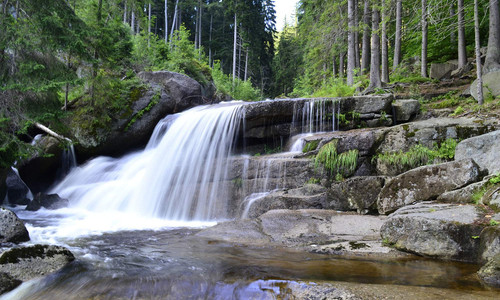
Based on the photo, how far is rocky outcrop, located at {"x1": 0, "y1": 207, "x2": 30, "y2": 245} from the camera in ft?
19.4

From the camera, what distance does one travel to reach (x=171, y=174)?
1076 centimetres

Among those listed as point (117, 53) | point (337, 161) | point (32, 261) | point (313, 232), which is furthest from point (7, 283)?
point (117, 53)

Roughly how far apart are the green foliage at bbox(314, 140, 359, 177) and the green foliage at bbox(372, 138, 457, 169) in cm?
88

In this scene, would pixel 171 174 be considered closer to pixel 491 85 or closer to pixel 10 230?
pixel 10 230

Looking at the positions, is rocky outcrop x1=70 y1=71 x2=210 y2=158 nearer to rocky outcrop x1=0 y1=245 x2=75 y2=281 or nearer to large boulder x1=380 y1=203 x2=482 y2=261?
rocky outcrop x1=0 y1=245 x2=75 y2=281

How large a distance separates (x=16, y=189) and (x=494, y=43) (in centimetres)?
2077

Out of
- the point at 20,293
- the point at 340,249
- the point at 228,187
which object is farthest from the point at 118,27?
the point at 340,249

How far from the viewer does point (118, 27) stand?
13.2 metres

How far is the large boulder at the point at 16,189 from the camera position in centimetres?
1166

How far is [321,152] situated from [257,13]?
33572 millimetres

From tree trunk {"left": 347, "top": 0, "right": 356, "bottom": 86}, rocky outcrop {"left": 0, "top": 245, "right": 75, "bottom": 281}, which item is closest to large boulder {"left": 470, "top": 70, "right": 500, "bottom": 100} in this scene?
tree trunk {"left": 347, "top": 0, "right": 356, "bottom": 86}

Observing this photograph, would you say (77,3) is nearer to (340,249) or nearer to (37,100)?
(37,100)

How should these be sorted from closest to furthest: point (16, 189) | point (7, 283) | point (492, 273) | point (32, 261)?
point (492, 273)
point (7, 283)
point (32, 261)
point (16, 189)

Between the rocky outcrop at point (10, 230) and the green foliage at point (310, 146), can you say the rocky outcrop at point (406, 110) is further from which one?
the rocky outcrop at point (10, 230)
